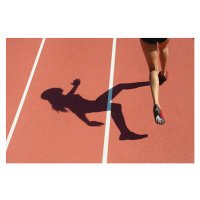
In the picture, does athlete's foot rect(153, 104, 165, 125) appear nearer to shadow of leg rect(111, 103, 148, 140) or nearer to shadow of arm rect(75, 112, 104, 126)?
shadow of leg rect(111, 103, 148, 140)

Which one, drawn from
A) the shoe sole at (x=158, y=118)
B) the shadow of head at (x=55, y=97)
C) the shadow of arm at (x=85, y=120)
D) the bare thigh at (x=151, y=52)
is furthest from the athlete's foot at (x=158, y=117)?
the shadow of head at (x=55, y=97)

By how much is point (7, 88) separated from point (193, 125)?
12.9ft

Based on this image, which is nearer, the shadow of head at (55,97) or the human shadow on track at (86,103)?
the human shadow on track at (86,103)

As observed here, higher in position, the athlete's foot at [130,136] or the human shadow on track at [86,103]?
the human shadow on track at [86,103]

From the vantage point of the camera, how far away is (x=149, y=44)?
3.43 metres

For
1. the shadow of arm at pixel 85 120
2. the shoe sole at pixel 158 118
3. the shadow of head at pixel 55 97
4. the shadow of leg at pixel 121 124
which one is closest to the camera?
the shoe sole at pixel 158 118

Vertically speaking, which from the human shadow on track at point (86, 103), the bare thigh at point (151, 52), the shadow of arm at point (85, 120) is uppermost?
the bare thigh at point (151, 52)

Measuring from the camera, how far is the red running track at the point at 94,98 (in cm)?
395

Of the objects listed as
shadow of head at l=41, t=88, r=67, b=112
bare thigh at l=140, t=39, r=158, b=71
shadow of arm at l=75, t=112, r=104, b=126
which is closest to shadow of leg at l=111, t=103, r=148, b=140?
shadow of arm at l=75, t=112, r=104, b=126

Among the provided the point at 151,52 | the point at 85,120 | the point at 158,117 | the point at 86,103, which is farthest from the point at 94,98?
the point at 151,52

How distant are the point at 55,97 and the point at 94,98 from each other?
835 millimetres

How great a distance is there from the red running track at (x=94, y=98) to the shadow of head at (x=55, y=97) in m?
0.10

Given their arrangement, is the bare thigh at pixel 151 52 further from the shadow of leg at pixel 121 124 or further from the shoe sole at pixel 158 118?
the shadow of leg at pixel 121 124

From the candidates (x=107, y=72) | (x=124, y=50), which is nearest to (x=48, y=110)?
(x=107, y=72)
